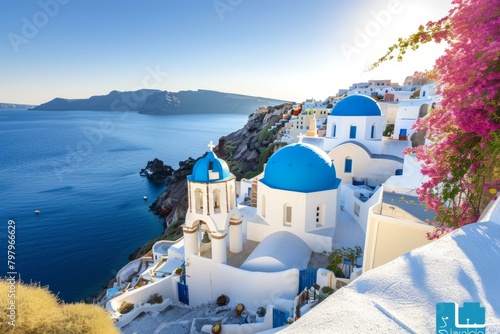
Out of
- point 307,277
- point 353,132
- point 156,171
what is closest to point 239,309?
point 307,277

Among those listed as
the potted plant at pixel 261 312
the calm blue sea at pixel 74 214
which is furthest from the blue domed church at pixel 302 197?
the calm blue sea at pixel 74 214

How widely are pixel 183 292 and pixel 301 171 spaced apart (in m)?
7.90

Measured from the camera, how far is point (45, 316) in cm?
451

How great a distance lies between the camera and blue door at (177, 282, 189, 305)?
1210 centimetres

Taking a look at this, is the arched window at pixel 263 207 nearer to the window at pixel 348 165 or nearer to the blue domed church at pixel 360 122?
the window at pixel 348 165

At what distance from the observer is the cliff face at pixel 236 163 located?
35488mm

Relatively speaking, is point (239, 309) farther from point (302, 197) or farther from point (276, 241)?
point (302, 197)

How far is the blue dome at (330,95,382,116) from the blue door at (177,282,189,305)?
49.7ft

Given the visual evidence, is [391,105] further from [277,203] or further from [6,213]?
[6,213]

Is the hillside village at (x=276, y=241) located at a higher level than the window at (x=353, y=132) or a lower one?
lower

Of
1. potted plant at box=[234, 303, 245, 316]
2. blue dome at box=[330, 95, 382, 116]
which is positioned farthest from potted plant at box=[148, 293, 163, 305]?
blue dome at box=[330, 95, 382, 116]

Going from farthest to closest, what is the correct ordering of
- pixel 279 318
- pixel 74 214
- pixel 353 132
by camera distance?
pixel 74 214 → pixel 353 132 → pixel 279 318

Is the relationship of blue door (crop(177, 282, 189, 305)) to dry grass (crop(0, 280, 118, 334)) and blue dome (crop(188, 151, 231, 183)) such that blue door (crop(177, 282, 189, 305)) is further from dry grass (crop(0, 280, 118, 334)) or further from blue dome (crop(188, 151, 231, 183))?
dry grass (crop(0, 280, 118, 334))

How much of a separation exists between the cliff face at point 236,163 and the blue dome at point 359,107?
56.0 feet
